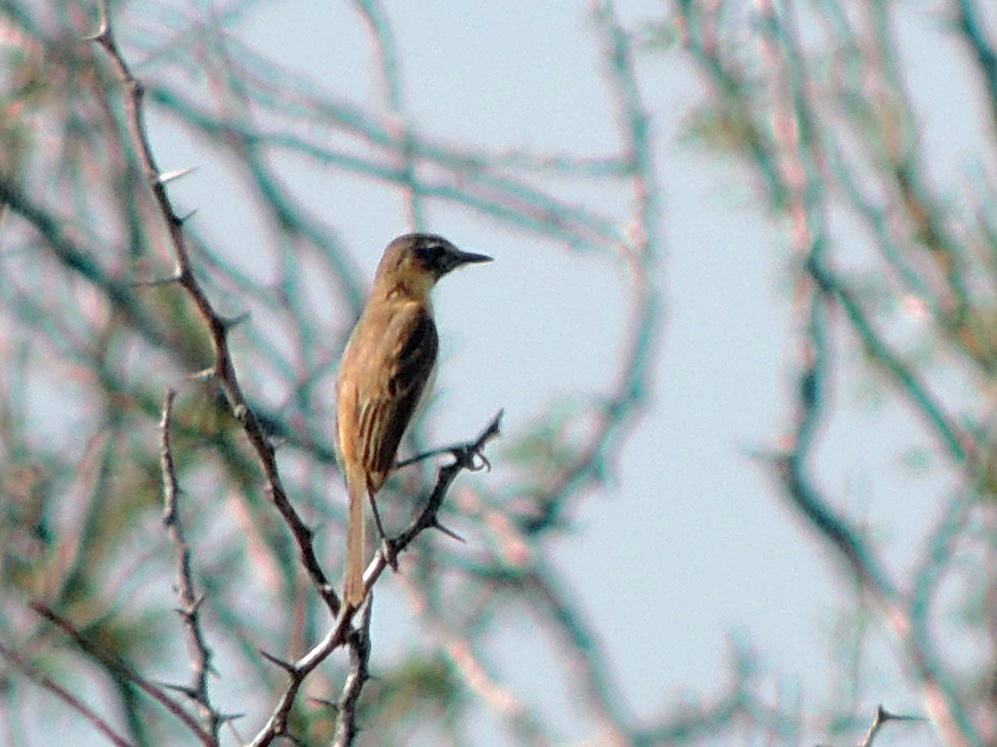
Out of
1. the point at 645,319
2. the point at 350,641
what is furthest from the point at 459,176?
the point at 350,641

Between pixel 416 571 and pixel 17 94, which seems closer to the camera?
pixel 416 571

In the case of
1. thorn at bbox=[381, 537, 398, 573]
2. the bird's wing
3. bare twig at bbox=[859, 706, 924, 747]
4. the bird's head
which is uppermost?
the bird's head

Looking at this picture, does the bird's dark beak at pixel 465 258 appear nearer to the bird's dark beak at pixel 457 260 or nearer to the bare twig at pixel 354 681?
the bird's dark beak at pixel 457 260

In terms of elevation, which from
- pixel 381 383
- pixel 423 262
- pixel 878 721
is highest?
pixel 423 262

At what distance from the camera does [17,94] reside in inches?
273

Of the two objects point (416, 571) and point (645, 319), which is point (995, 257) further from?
point (416, 571)

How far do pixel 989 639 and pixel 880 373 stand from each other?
1.62 metres

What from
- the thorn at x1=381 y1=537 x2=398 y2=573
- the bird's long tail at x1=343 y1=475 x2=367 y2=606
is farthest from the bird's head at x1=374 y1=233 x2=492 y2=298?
the thorn at x1=381 y1=537 x2=398 y2=573

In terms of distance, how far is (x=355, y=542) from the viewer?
13.5 ft

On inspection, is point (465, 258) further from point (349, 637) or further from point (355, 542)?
point (349, 637)

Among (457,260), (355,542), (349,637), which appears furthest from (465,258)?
(349,637)

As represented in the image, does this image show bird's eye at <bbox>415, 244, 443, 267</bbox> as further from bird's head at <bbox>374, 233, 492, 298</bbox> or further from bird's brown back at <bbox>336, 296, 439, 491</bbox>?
bird's brown back at <bbox>336, 296, 439, 491</bbox>

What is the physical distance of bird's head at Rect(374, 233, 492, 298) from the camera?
591cm

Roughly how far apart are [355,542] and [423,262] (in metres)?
1.98
